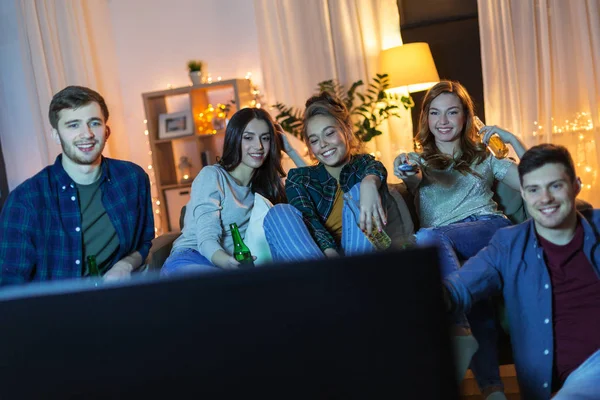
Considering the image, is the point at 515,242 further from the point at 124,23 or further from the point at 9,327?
the point at 124,23

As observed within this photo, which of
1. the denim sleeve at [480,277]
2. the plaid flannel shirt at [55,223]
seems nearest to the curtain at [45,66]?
the plaid flannel shirt at [55,223]

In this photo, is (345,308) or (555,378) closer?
(345,308)

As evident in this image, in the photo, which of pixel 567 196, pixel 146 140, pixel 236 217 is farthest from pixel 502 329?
pixel 146 140

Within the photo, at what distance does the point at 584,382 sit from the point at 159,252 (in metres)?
1.87

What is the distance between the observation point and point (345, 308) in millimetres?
625

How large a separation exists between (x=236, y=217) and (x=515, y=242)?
Answer: 1212mm

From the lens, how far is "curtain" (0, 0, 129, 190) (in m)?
5.46

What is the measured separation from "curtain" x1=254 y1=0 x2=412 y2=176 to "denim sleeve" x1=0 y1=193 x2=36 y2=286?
9.98 ft

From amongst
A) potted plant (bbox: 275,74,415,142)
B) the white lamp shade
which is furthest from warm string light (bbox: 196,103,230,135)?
the white lamp shade

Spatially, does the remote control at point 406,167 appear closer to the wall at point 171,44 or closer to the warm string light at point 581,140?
the warm string light at point 581,140

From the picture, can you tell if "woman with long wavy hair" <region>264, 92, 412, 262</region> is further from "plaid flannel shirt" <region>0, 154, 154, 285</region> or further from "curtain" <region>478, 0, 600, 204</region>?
"curtain" <region>478, 0, 600, 204</region>

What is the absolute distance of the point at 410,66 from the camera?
4480mm

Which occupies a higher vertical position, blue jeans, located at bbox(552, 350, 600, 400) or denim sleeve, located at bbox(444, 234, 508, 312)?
denim sleeve, located at bbox(444, 234, 508, 312)

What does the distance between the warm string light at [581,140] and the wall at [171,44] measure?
2.28 m
